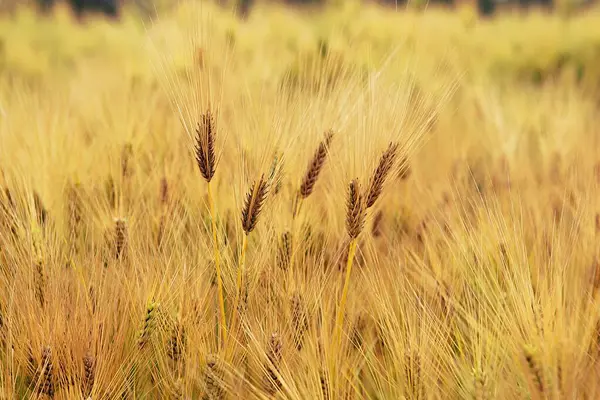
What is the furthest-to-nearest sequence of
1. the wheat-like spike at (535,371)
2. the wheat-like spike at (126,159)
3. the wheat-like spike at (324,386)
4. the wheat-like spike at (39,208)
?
1. the wheat-like spike at (126,159)
2. the wheat-like spike at (39,208)
3. the wheat-like spike at (324,386)
4. the wheat-like spike at (535,371)

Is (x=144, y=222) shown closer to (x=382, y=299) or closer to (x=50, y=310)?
(x=50, y=310)

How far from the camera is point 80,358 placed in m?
0.67

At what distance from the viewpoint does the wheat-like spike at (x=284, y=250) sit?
2.89 ft

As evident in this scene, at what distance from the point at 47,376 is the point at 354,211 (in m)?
0.43

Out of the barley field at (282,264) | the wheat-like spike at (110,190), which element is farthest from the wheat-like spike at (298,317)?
the wheat-like spike at (110,190)

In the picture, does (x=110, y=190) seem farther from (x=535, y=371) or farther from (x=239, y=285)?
(x=535, y=371)

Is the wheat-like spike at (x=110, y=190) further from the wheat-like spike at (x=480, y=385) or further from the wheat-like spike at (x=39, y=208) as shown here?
the wheat-like spike at (x=480, y=385)

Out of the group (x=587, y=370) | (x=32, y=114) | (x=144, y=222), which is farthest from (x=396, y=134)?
(x=32, y=114)

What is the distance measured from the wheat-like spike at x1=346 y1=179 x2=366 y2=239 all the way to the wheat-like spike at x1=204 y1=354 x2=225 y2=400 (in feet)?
0.78

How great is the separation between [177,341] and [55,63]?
3396mm

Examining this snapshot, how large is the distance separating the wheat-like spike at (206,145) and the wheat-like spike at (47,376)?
284 mm

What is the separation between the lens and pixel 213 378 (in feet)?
2.29

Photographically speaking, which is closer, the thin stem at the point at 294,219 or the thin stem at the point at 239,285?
the thin stem at the point at 239,285

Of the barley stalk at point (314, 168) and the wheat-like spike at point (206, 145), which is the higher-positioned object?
the wheat-like spike at point (206, 145)
